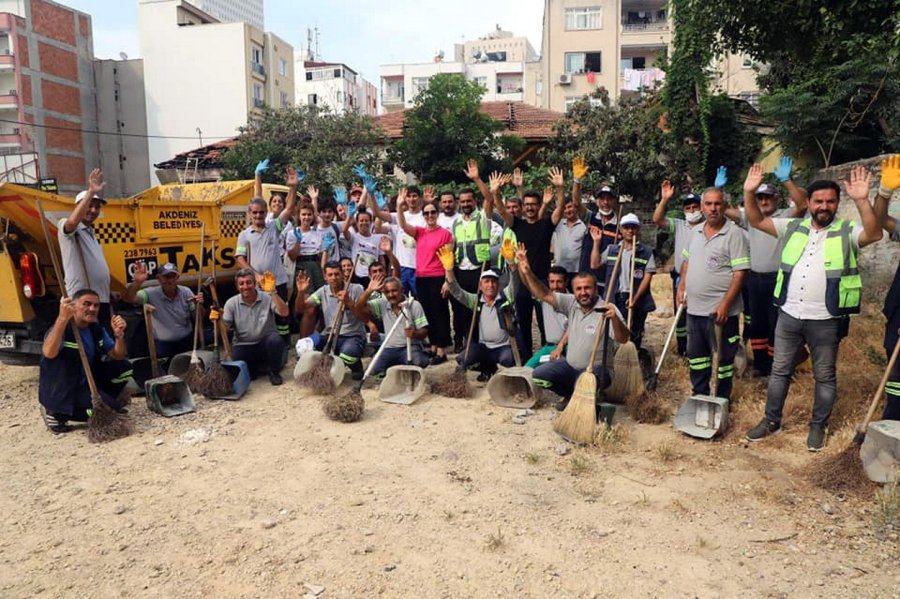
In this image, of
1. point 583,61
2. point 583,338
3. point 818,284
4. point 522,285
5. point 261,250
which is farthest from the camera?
point 583,61

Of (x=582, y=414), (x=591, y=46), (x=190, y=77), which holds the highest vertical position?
(x=591, y=46)

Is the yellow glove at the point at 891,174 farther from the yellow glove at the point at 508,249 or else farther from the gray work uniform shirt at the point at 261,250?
the gray work uniform shirt at the point at 261,250

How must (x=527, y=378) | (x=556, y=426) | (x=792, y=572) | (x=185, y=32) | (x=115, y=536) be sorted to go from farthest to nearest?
(x=185, y=32)
(x=527, y=378)
(x=556, y=426)
(x=115, y=536)
(x=792, y=572)

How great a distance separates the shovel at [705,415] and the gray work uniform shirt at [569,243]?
1.96 m

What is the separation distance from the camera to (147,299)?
21.1 ft

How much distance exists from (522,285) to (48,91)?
32.8 metres

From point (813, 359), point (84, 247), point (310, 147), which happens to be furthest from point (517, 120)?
point (813, 359)

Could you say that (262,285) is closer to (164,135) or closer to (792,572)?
(792,572)

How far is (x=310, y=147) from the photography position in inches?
680

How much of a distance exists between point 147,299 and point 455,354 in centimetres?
312

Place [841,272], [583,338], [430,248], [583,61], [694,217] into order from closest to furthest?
1. [841,272]
2. [583,338]
3. [694,217]
4. [430,248]
5. [583,61]

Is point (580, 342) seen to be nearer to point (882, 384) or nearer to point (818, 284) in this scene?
point (818, 284)

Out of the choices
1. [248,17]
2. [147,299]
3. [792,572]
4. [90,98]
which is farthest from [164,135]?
[248,17]

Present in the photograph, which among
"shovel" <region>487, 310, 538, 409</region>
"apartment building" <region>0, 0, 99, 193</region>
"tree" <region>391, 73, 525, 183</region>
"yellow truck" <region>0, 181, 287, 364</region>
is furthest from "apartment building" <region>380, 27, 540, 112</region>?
"shovel" <region>487, 310, 538, 409</region>
